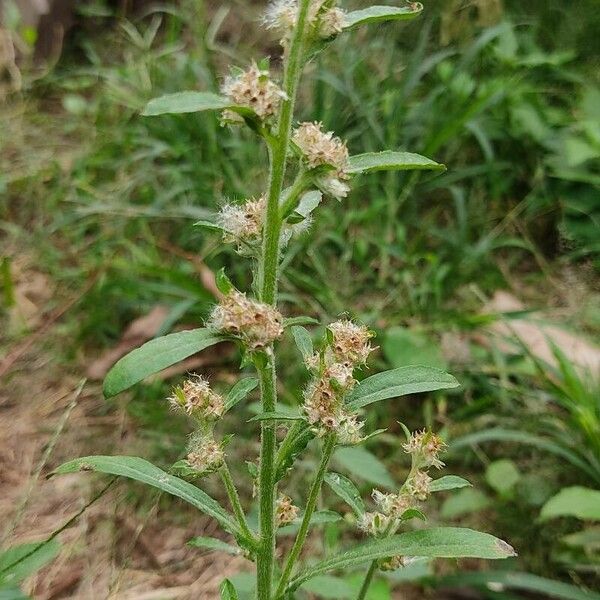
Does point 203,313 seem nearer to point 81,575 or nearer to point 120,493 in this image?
point 120,493

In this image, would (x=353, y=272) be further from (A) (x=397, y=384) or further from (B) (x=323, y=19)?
(B) (x=323, y=19)

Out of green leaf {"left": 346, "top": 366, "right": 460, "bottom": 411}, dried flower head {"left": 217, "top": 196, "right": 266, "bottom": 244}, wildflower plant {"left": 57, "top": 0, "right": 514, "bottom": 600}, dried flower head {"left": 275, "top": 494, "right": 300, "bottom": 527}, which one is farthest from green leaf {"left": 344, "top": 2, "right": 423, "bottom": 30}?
dried flower head {"left": 275, "top": 494, "right": 300, "bottom": 527}

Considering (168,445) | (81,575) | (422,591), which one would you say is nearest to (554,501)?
(422,591)

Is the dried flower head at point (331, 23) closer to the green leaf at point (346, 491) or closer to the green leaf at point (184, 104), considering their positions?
the green leaf at point (184, 104)

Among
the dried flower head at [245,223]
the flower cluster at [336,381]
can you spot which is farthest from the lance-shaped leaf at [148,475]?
the dried flower head at [245,223]

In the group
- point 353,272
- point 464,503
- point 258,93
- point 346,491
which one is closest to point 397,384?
point 346,491

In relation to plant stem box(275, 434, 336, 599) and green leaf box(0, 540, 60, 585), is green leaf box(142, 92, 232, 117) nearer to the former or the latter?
plant stem box(275, 434, 336, 599)
